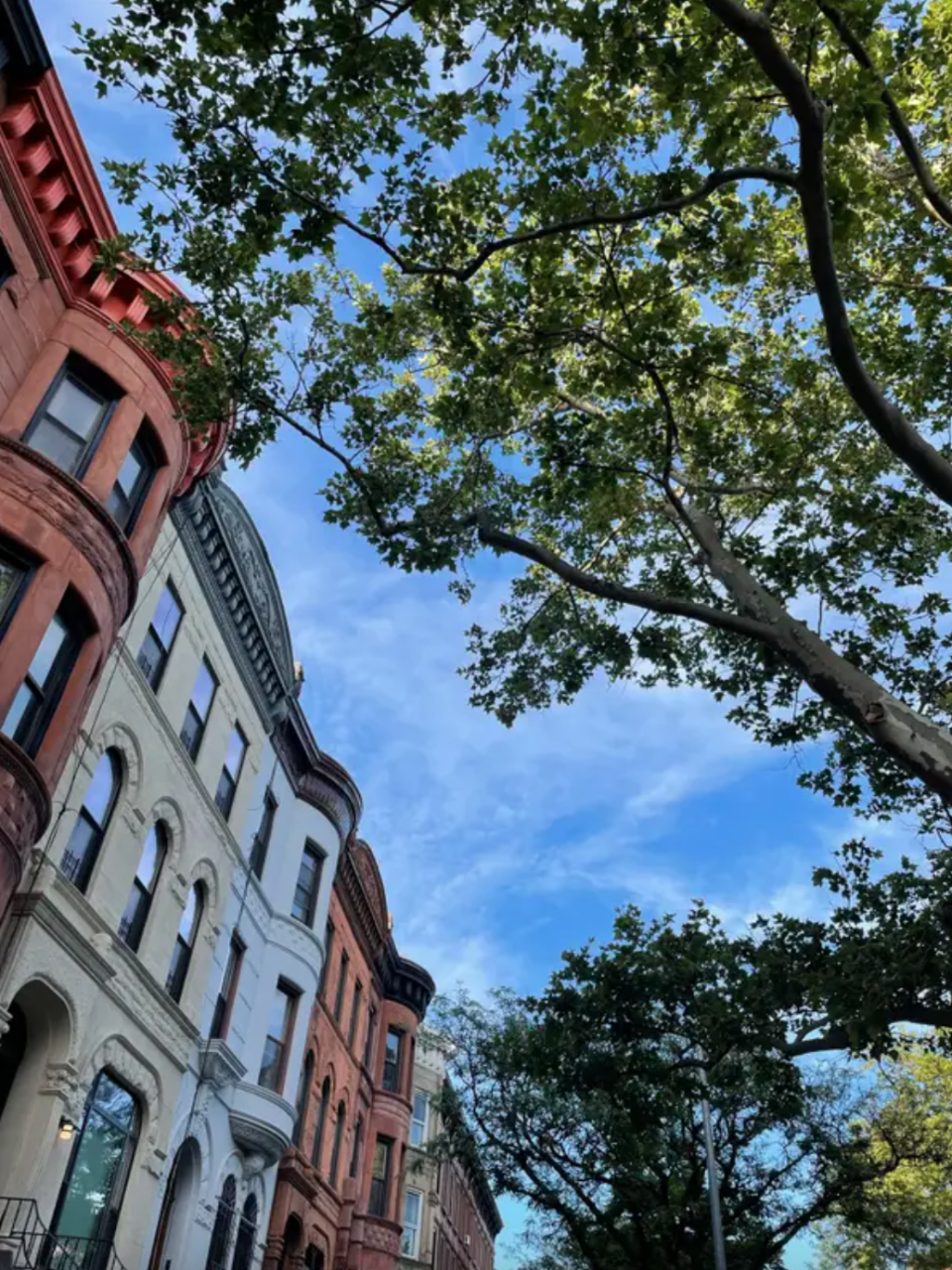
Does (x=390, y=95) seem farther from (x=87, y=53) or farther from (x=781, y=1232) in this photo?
(x=781, y=1232)

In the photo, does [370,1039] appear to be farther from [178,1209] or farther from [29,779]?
[29,779]

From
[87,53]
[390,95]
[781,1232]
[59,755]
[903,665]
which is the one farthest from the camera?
[781,1232]

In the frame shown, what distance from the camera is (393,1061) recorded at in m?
32.0

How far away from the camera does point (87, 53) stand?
918 cm

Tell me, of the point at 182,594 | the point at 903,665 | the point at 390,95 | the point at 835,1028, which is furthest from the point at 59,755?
the point at 903,665

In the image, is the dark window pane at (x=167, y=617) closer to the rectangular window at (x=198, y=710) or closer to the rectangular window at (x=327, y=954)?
the rectangular window at (x=198, y=710)

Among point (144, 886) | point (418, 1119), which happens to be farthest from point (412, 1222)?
point (144, 886)

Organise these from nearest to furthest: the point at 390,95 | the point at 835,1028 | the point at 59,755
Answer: the point at 390,95, the point at 835,1028, the point at 59,755

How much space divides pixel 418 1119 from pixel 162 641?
27704 mm

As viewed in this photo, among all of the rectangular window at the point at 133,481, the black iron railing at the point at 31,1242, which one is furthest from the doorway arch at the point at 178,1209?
the rectangular window at the point at 133,481

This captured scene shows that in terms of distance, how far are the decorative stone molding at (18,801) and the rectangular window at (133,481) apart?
4.15 meters

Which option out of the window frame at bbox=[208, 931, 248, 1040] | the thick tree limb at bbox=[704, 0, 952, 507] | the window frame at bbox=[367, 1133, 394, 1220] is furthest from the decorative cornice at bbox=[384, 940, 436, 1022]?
the thick tree limb at bbox=[704, 0, 952, 507]

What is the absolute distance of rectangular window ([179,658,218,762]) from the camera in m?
17.6

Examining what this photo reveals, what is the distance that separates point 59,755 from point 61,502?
3149mm
